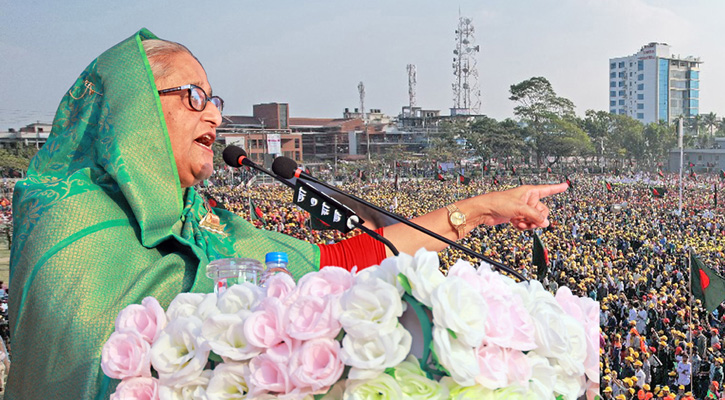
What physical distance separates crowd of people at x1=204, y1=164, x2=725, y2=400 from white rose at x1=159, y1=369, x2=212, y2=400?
32 cm

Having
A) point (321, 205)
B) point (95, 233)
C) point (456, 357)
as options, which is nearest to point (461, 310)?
point (456, 357)

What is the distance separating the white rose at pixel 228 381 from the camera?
0.42 metres

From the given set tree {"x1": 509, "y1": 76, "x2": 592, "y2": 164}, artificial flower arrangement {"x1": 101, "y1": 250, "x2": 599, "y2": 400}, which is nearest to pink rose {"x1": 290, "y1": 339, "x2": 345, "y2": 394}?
artificial flower arrangement {"x1": 101, "y1": 250, "x2": 599, "y2": 400}

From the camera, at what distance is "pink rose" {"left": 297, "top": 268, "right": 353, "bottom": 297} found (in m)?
0.42

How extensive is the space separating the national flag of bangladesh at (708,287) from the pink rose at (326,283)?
19.5 ft

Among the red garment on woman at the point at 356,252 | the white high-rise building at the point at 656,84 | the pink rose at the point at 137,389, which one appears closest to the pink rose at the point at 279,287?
the pink rose at the point at 137,389

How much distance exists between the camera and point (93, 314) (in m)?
0.61

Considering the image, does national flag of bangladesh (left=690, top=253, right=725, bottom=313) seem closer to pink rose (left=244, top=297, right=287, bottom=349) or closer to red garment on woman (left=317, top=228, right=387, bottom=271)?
red garment on woman (left=317, top=228, right=387, bottom=271)

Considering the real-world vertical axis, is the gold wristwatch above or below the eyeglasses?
below

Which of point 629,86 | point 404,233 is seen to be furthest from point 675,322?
point 629,86

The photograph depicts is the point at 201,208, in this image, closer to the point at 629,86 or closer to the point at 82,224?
the point at 82,224

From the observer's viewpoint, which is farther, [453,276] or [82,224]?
[82,224]

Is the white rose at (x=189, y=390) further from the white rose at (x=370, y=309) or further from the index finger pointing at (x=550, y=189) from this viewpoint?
the index finger pointing at (x=550, y=189)

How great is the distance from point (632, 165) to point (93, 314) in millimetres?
18142
